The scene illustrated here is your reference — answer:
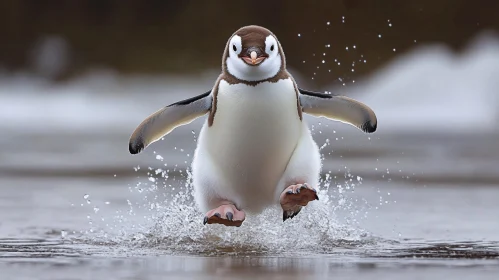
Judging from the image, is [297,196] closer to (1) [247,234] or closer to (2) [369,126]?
(1) [247,234]

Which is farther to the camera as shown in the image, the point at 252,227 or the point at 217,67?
the point at 217,67

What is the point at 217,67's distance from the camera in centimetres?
1838

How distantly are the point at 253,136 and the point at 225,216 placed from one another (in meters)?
0.37

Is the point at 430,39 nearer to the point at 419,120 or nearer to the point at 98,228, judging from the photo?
the point at 419,120

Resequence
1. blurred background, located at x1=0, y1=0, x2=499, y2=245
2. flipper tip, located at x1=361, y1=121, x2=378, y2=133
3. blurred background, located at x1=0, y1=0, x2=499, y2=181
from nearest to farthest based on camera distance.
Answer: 1. flipper tip, located at x1=361, y1=121, x2=378, y2=133
2. blurred background, located at x1=0, y1=0, x2=499, y2=245
3. blurred background, located at x1=0, y1=0, x2=499, y2=181

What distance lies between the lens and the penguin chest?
17.0 ft

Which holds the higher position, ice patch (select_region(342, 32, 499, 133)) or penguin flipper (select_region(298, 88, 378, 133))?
ice patch (select_region(342, 32, 499, 133))

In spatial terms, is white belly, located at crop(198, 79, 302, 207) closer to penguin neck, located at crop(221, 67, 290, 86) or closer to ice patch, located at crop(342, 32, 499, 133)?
penguin neck, located at crop(221, 67, 290, 86)

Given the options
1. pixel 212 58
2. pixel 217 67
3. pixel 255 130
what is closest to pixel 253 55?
pixel 255 130

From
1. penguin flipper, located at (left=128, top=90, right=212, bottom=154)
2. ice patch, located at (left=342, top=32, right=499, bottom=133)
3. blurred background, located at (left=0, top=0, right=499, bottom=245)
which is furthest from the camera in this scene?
ice patch, located at (left=342, top=32, right=499, bottom=133)

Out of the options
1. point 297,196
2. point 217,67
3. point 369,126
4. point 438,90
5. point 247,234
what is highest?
point 217,67

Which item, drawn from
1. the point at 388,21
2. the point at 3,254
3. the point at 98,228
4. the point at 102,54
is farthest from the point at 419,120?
the point at 3,254

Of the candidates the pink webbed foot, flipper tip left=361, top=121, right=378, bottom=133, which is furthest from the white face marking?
flipper tip left=361, top=121, right=378, bottom=133

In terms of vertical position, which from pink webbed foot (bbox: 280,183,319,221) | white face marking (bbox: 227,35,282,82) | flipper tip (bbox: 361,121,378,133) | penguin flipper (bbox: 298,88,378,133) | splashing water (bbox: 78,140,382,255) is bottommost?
splashing water (bbox: 78,140,382,255)
